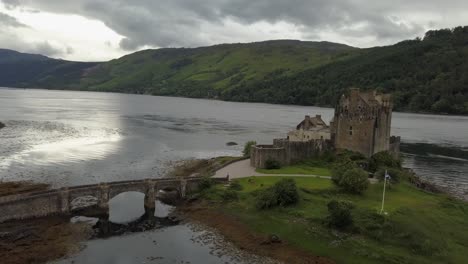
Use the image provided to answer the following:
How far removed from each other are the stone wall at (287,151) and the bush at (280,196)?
59.5 feet

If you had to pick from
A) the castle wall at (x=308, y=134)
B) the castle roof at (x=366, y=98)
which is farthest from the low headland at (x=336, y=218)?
the castle wall at (x=308, y=134)

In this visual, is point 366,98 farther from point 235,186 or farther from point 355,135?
point 235,186

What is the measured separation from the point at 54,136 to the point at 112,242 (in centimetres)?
8873

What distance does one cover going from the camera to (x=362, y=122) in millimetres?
81750

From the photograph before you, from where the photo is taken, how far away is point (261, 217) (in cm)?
5322

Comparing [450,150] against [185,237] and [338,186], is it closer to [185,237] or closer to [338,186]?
[338,186]

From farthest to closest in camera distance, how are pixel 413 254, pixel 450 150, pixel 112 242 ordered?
pixel 450 150 < pixel 112 242 < pixel 413 254

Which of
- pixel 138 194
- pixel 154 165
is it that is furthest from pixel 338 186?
pixel 154 165

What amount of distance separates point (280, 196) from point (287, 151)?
21.9 meters

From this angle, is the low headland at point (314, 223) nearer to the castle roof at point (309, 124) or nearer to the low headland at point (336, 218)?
the low headland at point (336, 218)

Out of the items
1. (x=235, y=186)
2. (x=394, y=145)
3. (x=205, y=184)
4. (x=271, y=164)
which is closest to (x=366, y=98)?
(x=394, y=145)

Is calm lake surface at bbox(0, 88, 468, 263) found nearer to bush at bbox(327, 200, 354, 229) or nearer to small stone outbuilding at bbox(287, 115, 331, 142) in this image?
bush at bbox(327, 200, 354, 229)

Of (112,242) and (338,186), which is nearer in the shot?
(112,242)

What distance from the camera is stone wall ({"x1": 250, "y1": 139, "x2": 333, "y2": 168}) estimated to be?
7369 centimetres
